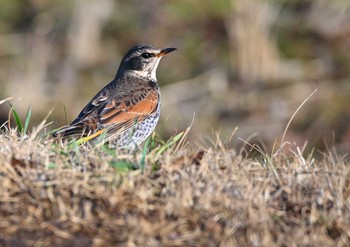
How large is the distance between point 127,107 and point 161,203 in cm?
336

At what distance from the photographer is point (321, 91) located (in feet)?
43.4

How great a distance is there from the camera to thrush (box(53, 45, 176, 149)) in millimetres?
6934

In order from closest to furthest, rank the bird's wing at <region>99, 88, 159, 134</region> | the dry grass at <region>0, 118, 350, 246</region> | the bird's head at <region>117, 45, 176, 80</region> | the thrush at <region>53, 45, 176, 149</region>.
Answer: the dry grass at <region>0, 118, 350, 246</region> < the thrush at <region>53, 45, 176, 149</region> < the bird's wing at <region>99, 88, 159, 134</region> < the bird's head at <region>117, 45, 176, 80</region>

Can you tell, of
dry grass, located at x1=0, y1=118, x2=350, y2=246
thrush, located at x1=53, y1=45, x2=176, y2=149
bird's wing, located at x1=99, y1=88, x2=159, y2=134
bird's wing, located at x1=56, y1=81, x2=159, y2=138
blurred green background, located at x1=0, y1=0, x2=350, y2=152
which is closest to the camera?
dry grass, located at x1=0, y1=118, x2=350, y2=246

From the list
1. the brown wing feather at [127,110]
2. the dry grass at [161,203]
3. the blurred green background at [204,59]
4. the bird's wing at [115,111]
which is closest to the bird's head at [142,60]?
the bird's wing at [115,111]

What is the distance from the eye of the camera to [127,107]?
7.59 metres

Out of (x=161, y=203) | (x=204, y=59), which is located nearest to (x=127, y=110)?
(x=161, y=203)

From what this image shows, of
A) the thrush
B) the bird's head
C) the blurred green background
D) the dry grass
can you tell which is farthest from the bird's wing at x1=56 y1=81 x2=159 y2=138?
the blurred green background

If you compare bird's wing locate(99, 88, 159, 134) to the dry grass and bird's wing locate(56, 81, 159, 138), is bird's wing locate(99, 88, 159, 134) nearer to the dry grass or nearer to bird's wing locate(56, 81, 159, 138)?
bird's wing locate(56, 81, 159, 138)

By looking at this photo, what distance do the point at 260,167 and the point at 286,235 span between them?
933 millimetres

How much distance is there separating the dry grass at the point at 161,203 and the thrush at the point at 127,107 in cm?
179

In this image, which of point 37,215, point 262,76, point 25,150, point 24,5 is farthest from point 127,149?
point 24,5

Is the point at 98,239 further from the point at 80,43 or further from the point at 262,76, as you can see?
the point at 80,43

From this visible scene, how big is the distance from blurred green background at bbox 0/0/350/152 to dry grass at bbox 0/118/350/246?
22.3ft
